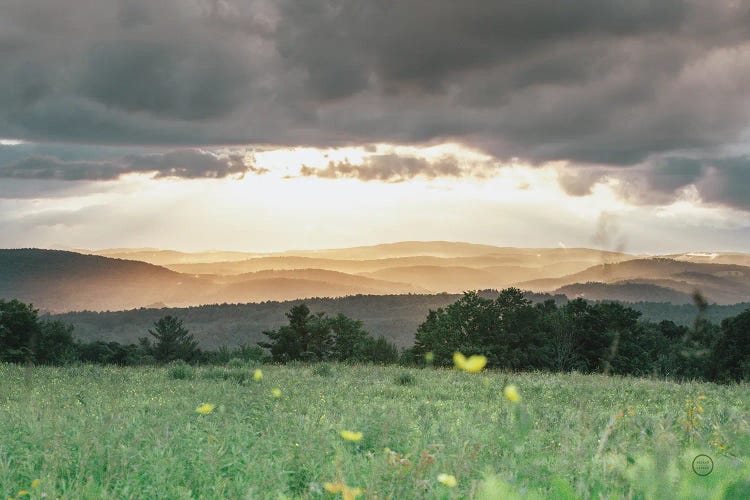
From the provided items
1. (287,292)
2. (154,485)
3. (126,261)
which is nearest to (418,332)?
(154,485)

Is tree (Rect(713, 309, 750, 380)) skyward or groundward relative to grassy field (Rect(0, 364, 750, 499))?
groundward

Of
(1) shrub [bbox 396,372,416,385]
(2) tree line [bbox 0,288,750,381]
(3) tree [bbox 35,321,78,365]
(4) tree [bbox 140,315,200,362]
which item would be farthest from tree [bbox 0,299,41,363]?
(1) shrub [bbox 396,372,416,385]

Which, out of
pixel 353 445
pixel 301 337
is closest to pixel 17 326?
pixel 301 337

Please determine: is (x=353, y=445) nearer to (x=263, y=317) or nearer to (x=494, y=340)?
(x=494, y=340)

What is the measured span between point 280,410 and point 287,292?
104 m

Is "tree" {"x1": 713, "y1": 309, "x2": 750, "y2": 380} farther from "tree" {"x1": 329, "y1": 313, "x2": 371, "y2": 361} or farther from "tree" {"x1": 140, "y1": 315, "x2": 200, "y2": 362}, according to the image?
"tree" {"x1": 140, "y1": 315, "x2": 200, "y2": 362}

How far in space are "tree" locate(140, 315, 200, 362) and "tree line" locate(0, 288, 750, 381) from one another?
5 cm

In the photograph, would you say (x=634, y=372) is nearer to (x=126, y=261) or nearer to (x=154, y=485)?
(x=154, y=485)

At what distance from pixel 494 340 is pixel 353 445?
23.4m

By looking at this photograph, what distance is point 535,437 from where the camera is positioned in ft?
25.0

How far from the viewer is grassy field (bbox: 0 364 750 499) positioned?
5164mm

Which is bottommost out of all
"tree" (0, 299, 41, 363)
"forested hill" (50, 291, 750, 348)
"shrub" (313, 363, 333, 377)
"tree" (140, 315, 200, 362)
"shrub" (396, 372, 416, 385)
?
"forested hill" (50, 291, 750, 348)

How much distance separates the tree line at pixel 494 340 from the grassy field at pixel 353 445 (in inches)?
612

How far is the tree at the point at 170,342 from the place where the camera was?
1187 inches
